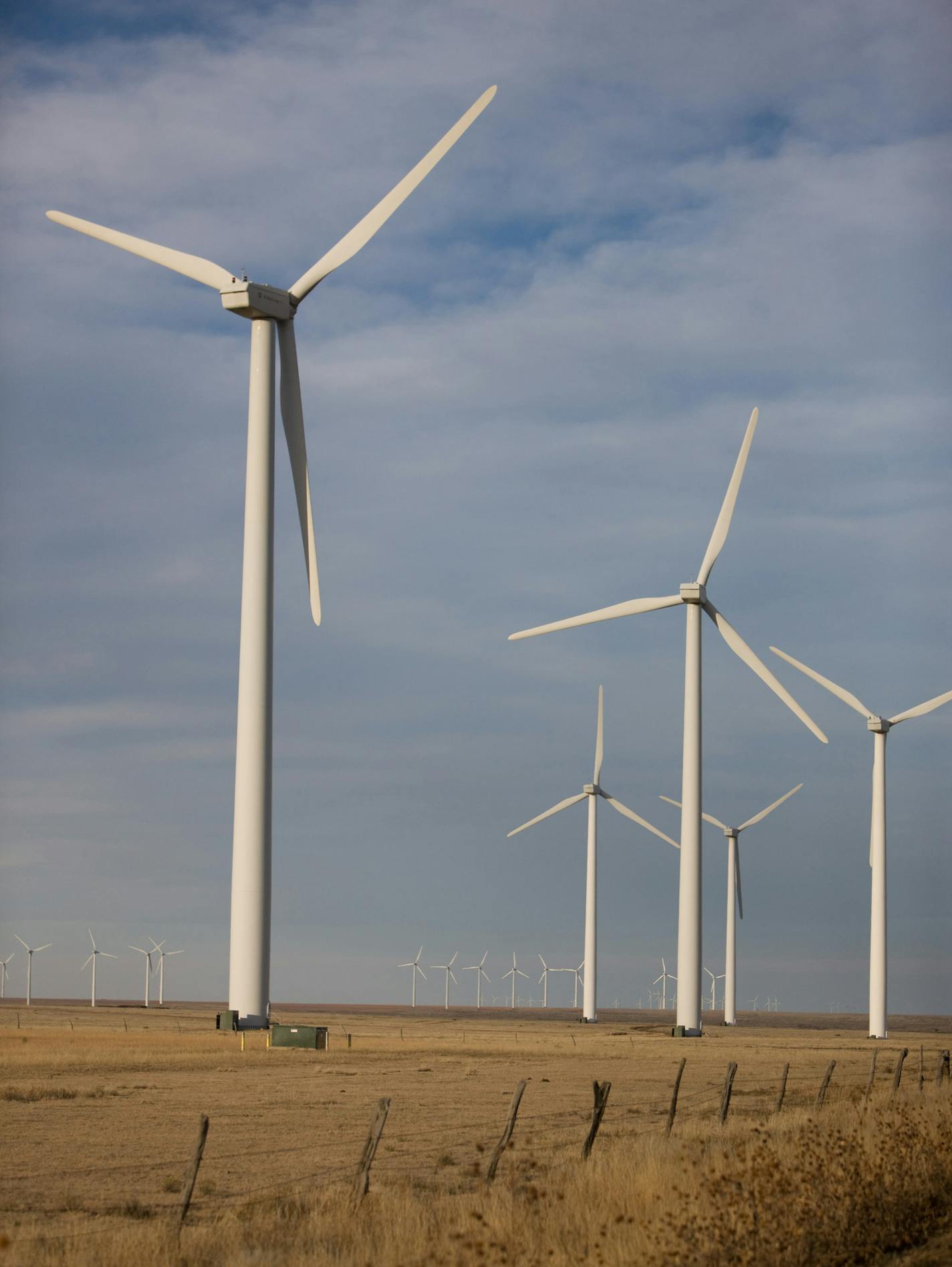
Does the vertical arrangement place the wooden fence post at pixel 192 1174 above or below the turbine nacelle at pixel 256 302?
below

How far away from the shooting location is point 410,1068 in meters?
53.2

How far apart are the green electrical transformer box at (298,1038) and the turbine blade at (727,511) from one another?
3591 centimetres

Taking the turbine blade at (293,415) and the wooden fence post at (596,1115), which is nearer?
the wooden fence post at (596,1115)

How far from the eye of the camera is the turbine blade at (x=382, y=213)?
56.4 m

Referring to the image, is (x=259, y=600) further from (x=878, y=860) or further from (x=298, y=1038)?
(x=878, y=860)

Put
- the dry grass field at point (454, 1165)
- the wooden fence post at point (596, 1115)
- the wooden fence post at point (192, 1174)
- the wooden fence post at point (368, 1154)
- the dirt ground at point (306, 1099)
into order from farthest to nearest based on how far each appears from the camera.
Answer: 1. the dirt ground at point (306, 1099)
2. the wooden fence post at point (596, 1115)
3. the wooden fence post at point (368, 1154)
4. the wooden fence post at point (192, 1174)
5. the dry grass field at point (454, 1165)

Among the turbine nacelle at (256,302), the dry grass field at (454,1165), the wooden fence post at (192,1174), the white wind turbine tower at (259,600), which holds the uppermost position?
the turbine nacelle at (256,302)

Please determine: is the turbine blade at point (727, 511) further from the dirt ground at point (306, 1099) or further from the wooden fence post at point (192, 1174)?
the wooden fence post at point (192, 1174)

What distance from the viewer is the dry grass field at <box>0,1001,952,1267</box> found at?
704 inches

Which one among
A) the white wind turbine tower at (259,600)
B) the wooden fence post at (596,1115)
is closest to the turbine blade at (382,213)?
the white wind turbine tower at (259,600)

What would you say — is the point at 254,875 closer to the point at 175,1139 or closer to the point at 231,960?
the point at 231,960

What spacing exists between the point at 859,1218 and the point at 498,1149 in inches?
216

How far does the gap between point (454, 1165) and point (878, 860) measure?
80.2m

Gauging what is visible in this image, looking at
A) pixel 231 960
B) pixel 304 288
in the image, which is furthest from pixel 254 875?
pixel 304 288
